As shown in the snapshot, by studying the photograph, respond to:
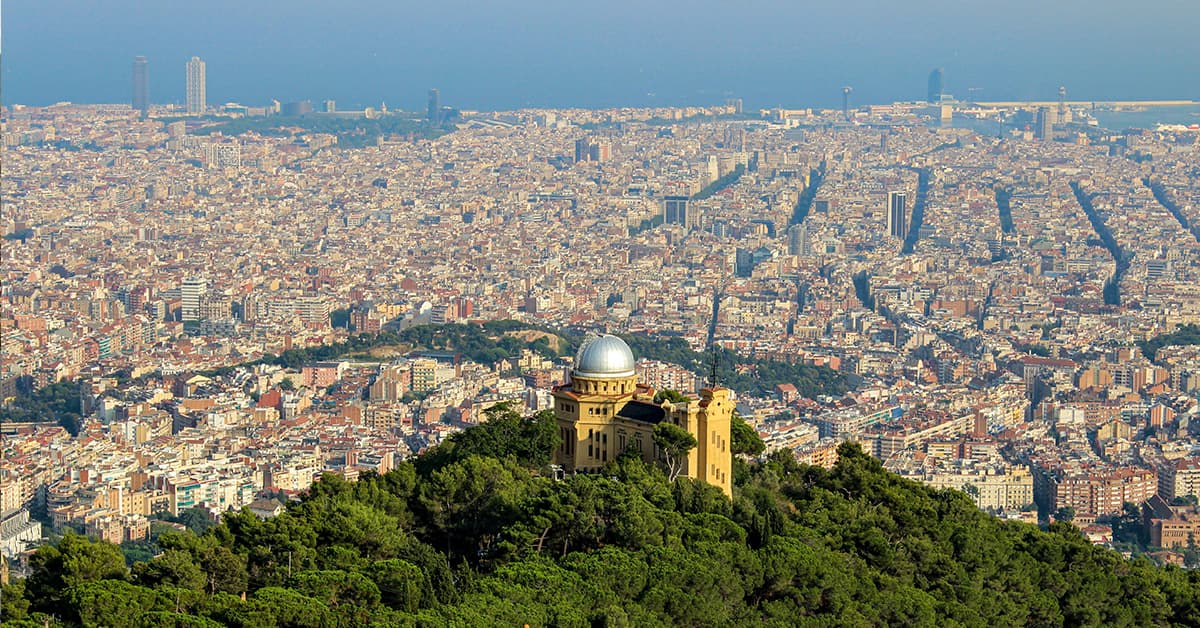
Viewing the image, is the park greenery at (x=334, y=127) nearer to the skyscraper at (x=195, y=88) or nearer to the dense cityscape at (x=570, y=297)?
the dense cityscape at (x=570, y=297)

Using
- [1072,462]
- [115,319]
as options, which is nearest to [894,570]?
[1072,462]

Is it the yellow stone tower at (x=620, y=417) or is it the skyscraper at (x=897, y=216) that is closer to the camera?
the yellow stone tower at (x=620, y=417)

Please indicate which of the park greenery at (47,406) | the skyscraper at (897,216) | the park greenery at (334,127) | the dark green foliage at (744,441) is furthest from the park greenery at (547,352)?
the park greenery at (334,127)

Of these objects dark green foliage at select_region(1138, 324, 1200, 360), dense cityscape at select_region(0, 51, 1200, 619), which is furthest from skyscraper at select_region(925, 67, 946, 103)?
dark green foliage at select_region(1138, 324, 1200, 360)

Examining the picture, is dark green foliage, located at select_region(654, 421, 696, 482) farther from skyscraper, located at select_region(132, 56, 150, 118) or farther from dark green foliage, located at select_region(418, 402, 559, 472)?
skyscraper, located at select_region(132, 56, 150, 118)

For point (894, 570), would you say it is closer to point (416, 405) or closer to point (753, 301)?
point (416, 405)

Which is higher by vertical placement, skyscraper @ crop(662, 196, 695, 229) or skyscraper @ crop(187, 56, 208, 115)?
skyscraper @ crop(187, 56, 208, 115)

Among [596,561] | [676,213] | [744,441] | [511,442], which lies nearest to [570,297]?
[676,213]
